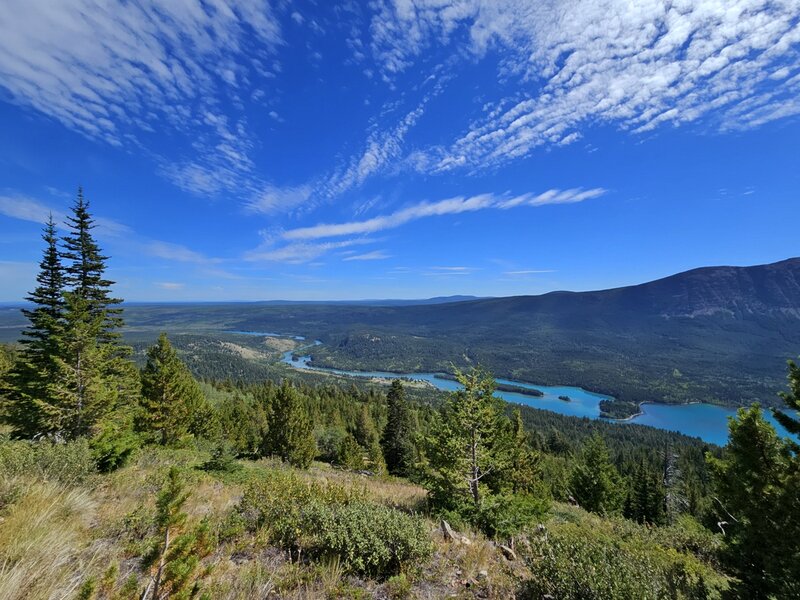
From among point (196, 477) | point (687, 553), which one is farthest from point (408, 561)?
point (687, 553)

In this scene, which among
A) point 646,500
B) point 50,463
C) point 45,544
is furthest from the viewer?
point 646,500

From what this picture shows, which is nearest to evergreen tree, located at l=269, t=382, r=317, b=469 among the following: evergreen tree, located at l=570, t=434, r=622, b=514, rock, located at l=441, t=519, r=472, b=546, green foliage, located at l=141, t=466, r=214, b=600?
evergreen tree, located at l=570, t=434, r=622, b=514

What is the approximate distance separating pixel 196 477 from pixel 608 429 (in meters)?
148

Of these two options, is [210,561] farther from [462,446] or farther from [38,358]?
[38,358]

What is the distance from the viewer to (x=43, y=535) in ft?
12.8

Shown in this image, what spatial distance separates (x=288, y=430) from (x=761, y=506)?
29595mm

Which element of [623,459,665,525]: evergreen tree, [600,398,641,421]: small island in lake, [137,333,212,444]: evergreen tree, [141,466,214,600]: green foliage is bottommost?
[600,398,641,421]: small island in lake

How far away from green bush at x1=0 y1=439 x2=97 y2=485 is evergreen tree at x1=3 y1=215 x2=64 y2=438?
10566mm

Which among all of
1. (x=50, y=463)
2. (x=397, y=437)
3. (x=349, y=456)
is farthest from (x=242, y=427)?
(x=50, y=463)

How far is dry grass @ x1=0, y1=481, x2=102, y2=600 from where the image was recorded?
303 centimetres

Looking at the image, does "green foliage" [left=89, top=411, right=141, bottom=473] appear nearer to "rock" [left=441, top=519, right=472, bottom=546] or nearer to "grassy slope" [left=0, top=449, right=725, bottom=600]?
"grassy slope" [left=0, top=449, right=725, bottom=600]

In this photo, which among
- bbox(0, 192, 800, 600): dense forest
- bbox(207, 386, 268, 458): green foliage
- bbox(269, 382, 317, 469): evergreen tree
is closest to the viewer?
bbox(0, 192, 800, 600): dense forest

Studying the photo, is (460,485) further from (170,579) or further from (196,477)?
(170,579)

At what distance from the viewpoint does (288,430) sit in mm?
29531
